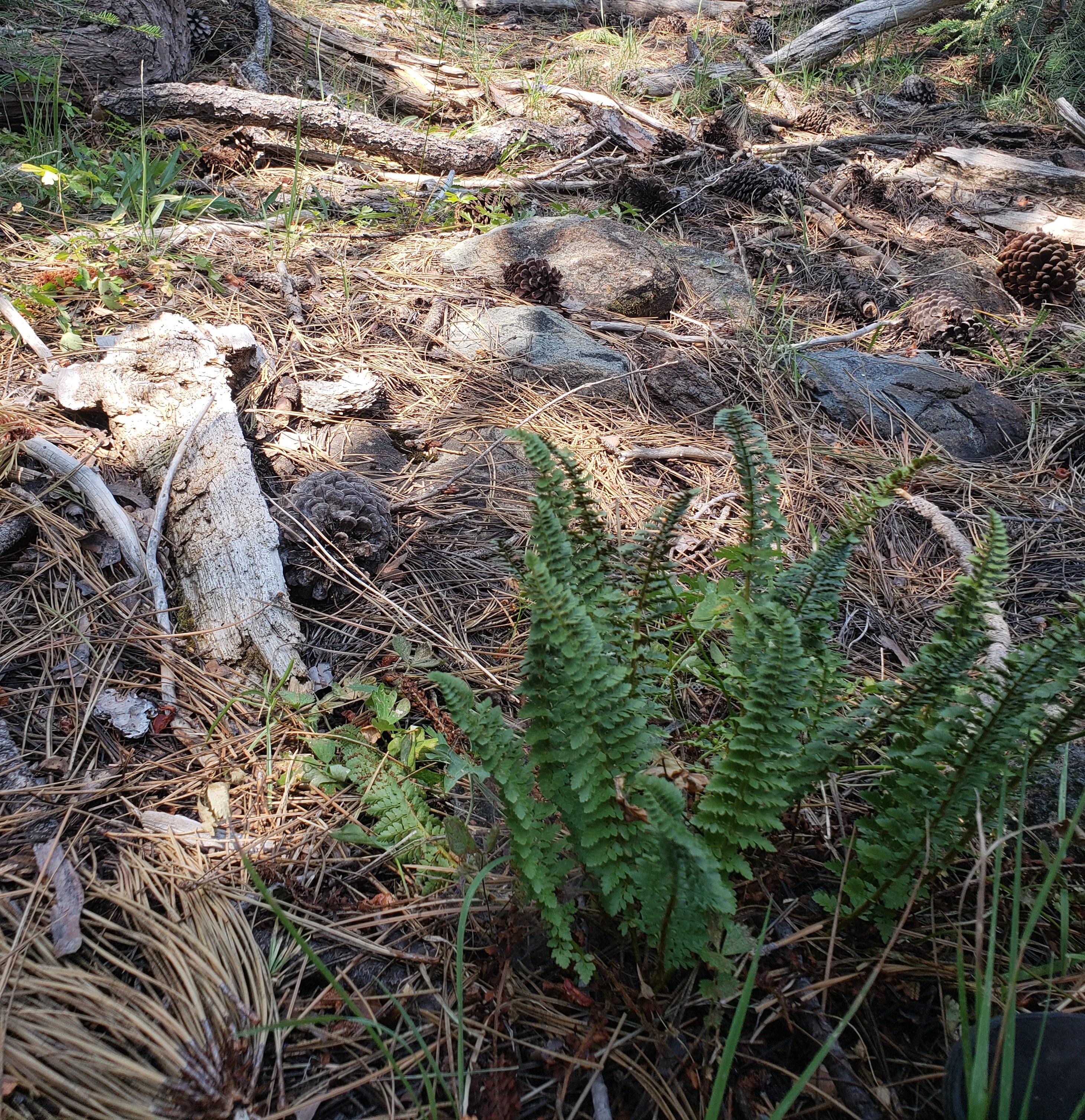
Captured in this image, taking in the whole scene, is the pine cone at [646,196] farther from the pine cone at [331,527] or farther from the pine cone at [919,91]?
the pine cone at [331,527]

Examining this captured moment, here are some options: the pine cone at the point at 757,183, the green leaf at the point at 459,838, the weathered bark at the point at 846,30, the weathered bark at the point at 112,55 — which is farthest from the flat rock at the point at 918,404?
the weathered bark at the point at 846,30

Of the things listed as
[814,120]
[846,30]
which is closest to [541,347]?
[814,120]

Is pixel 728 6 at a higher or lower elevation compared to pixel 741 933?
higher

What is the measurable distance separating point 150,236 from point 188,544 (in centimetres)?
215

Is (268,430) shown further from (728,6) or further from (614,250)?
(728,6)

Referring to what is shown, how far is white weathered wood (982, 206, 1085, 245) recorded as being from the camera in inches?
195

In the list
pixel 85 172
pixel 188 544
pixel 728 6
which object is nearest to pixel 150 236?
pixel 85 172

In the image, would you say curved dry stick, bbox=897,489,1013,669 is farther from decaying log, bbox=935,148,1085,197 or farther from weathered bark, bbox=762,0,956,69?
weathered bark, bbox=762,0,956,69

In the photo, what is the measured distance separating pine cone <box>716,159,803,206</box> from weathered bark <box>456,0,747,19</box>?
4.64 metres

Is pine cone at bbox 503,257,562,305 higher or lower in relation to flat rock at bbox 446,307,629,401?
higher

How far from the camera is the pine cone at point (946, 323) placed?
400 centimetres

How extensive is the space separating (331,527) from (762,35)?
8684 mm

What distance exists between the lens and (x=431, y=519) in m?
2.60

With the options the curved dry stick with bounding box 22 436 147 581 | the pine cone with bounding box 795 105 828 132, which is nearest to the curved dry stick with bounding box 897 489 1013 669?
the curved dry stick with bounding box 22 436 147 581
